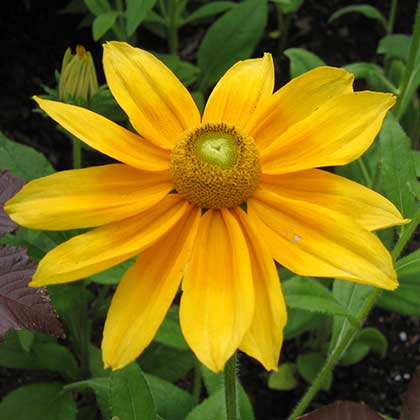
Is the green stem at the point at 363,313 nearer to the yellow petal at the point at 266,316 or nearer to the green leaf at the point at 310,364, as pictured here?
the yellow petal at the point at 266,316

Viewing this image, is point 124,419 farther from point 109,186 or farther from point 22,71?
point 22,71

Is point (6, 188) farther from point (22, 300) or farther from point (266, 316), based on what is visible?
point (266, 316)

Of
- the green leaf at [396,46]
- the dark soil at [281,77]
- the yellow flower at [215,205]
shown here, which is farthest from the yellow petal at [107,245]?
the green leaf at [396,46]

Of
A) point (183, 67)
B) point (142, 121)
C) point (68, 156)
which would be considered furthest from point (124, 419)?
point (68, 156)

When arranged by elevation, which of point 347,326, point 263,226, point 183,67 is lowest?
point 347,326

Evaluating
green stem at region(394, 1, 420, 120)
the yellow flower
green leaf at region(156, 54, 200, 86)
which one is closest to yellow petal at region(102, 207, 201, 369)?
the yellow flower

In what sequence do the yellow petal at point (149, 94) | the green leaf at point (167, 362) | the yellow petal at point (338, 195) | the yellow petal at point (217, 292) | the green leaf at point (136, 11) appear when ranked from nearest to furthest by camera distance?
the yellow petal at point (217, 292) < the yellow petal at point (338, 195) < the yellow petal at point (149, 94) < the green leaf at point (136, 11) < the green leaf at point (167, 362)
